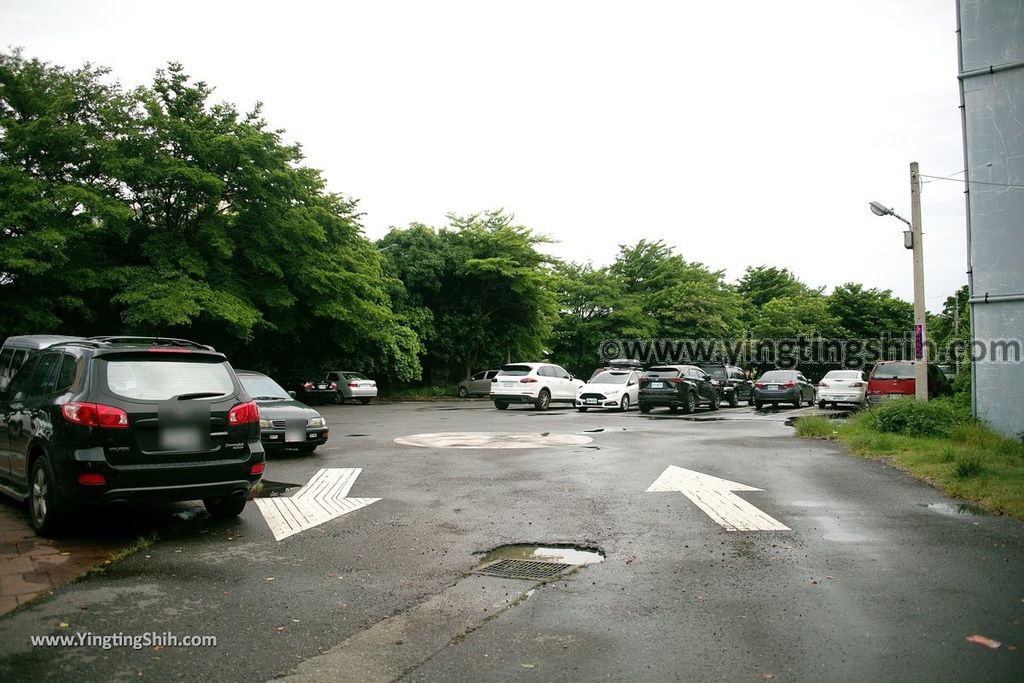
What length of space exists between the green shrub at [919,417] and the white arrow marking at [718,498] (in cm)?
570

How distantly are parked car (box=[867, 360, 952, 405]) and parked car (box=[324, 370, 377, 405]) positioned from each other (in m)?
20.2

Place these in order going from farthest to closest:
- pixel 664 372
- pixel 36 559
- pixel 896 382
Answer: pixel 664 372, pixel 896 382, pixel 36 559

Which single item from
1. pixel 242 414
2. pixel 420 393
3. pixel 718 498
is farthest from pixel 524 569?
pixel 420 393

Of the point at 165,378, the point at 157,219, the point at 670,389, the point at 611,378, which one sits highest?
the point at 157,219

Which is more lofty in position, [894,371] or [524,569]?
[894,371]

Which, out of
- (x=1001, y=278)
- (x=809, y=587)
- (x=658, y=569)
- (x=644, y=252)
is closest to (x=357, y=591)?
(x=658, y=569)

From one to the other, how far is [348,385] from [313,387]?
1.55m

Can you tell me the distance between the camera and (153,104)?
24703mm

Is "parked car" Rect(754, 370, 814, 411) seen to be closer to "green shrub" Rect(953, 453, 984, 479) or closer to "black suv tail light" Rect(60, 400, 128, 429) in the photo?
"green shrub" Rect(953, 453, 984, 479)

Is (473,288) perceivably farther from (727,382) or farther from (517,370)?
(727,382)

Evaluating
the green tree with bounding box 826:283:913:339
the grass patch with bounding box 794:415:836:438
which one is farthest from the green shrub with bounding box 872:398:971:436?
the green tree with bounding box 826:283:913:339

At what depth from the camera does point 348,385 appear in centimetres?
3275

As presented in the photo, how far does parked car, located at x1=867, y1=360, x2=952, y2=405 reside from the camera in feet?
71.6

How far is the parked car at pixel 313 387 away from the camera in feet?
108
